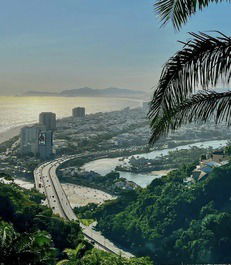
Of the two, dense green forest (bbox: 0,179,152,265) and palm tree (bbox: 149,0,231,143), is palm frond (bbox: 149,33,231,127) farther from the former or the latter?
dense green forest (bbox: 0,179,152,265)

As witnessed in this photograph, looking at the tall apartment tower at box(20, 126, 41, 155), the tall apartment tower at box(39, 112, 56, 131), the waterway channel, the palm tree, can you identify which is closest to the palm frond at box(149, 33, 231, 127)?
the palm tree

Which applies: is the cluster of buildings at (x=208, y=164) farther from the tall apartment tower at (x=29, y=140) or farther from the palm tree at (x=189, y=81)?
the palm tree at (x=189, y=81)

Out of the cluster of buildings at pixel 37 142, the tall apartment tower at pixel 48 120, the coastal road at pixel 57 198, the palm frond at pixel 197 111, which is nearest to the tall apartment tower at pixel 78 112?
the tall apartment tower at pixel 48 120

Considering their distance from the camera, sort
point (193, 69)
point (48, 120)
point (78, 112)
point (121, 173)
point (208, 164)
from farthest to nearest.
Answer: point (78, 112)
point (48, 120)
point (121, 173)
point (208, 164)
point (193, 69)

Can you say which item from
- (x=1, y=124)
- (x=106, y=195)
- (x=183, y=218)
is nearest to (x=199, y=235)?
(x=183, y=218)

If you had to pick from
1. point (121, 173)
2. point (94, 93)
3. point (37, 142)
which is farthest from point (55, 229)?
point (94, 93)

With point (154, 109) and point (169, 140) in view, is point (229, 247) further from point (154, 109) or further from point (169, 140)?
point (169, 140)

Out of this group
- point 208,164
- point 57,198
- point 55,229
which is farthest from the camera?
point 57,198

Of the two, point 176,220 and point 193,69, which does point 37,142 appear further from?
point 193,69
